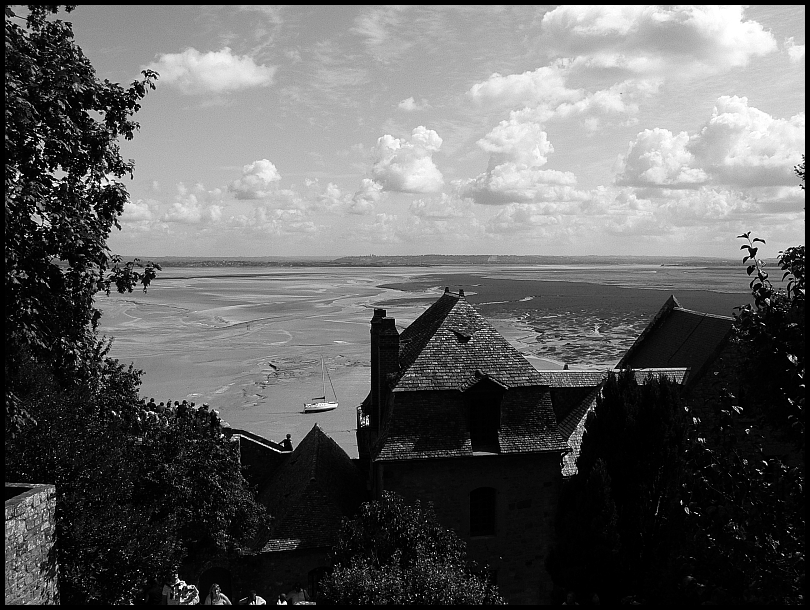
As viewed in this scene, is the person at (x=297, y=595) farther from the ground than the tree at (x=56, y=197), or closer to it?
closer to it

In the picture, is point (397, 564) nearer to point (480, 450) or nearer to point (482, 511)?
point (480, 450)

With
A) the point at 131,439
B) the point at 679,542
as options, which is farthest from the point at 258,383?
the point at 679,542

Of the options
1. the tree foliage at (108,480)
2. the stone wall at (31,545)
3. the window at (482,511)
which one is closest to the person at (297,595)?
the tree foliage at (108,480)

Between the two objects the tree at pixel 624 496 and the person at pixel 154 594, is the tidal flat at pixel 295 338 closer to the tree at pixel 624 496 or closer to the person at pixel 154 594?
the tree at pixel 624 496

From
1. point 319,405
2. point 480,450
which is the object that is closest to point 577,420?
point 480,450

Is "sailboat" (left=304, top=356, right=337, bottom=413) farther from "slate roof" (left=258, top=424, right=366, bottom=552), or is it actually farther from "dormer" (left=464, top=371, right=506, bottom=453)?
"dormer" (left=464, top=371, right=506, bottom=453)
